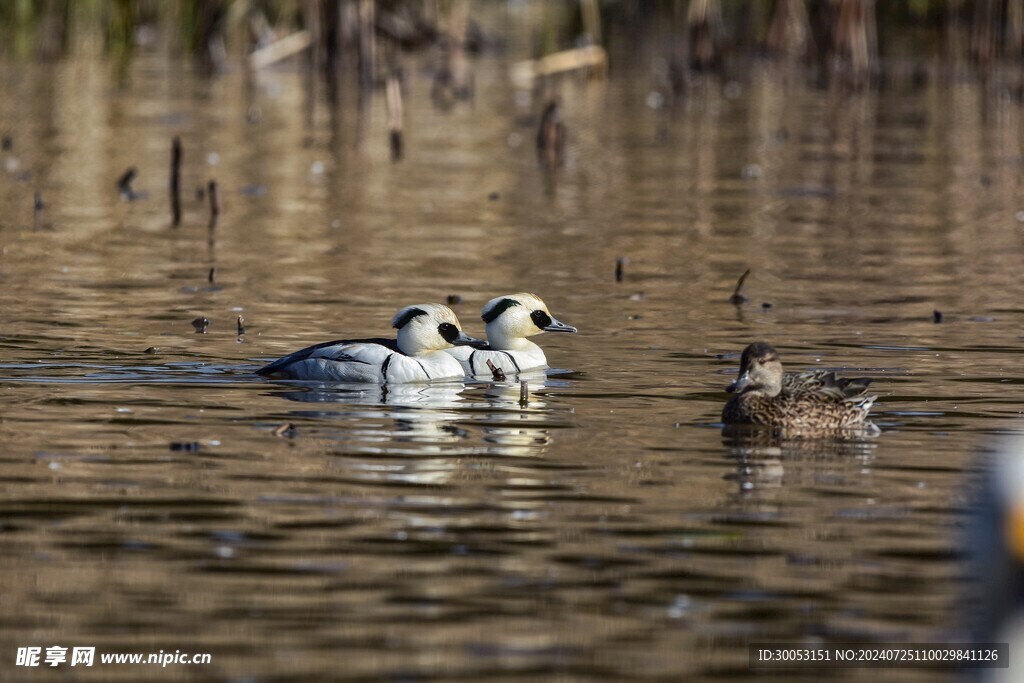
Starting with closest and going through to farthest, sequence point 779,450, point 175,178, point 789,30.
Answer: point 779,450 < point 175,178 < point 789,30

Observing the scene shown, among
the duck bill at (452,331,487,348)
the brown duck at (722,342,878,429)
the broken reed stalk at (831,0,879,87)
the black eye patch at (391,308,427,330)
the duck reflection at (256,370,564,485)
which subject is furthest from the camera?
the broken reed stalk at (831,0,879,87)

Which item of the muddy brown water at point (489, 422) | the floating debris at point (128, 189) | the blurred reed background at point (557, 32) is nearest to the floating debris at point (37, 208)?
the muddy brown water at point (489, 422)

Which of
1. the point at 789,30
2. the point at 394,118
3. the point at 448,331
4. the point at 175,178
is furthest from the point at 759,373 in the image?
the point at 789,30

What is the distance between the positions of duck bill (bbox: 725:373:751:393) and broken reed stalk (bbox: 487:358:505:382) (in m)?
2.11

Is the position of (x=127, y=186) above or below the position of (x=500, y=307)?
above

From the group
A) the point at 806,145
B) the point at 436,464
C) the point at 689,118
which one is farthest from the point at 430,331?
the point at 689,118

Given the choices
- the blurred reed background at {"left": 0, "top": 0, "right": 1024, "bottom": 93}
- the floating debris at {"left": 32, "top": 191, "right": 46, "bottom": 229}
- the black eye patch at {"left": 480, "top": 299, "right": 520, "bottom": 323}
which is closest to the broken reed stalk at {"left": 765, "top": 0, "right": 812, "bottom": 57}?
the blurred reed background at {"left": 0, "top": 0, "right": 1024, "bottom": 93}

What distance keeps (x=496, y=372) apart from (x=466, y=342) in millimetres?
350

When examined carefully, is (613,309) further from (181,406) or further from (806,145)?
(806,145)

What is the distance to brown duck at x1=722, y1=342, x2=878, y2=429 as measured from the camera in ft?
32.3

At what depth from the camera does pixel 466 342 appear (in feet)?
39.6

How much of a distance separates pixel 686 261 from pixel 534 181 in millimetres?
6358

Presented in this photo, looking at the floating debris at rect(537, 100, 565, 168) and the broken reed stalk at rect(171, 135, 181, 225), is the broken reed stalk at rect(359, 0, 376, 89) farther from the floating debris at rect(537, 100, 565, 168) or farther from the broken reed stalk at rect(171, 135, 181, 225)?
the broken reed stalk at rect(171, 135, 181, 225)

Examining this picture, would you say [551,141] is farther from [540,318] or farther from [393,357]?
[393,357]
